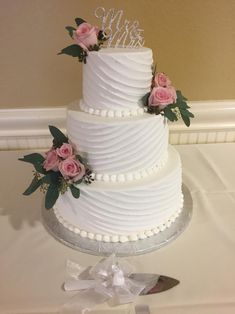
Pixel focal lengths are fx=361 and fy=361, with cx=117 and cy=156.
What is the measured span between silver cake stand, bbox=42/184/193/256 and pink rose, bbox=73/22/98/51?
470mm

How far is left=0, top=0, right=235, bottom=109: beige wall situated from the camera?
4.26ft

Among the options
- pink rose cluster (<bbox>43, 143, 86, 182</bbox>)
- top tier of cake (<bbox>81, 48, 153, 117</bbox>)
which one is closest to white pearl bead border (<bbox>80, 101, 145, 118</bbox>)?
top tier of cake (<bbox>81, 48, 153, 117</bbox>)

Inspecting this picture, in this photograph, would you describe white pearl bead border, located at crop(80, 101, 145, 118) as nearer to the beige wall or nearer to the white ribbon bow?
the white ribbon bow

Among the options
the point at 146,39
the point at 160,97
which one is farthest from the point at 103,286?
the point at 146,39

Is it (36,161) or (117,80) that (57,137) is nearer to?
(36,161)

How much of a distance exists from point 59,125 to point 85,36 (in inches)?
25.4

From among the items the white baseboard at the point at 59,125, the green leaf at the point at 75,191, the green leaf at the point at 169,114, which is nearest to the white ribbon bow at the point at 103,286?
the green leaf at the point at 75,191

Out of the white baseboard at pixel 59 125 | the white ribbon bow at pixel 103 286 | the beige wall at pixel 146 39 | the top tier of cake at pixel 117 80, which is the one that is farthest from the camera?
the white baseboard at pixel 59 125

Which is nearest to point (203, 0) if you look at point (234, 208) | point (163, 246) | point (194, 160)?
point (194, 160)

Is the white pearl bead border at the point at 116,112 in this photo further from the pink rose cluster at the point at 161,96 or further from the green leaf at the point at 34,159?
the green leaf at the point at 34,159

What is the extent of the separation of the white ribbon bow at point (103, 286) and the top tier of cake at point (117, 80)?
0.36m

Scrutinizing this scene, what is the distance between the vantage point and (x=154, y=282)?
788 mm

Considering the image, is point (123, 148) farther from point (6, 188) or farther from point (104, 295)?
point (6, 188)

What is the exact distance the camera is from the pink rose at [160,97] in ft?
2.90
